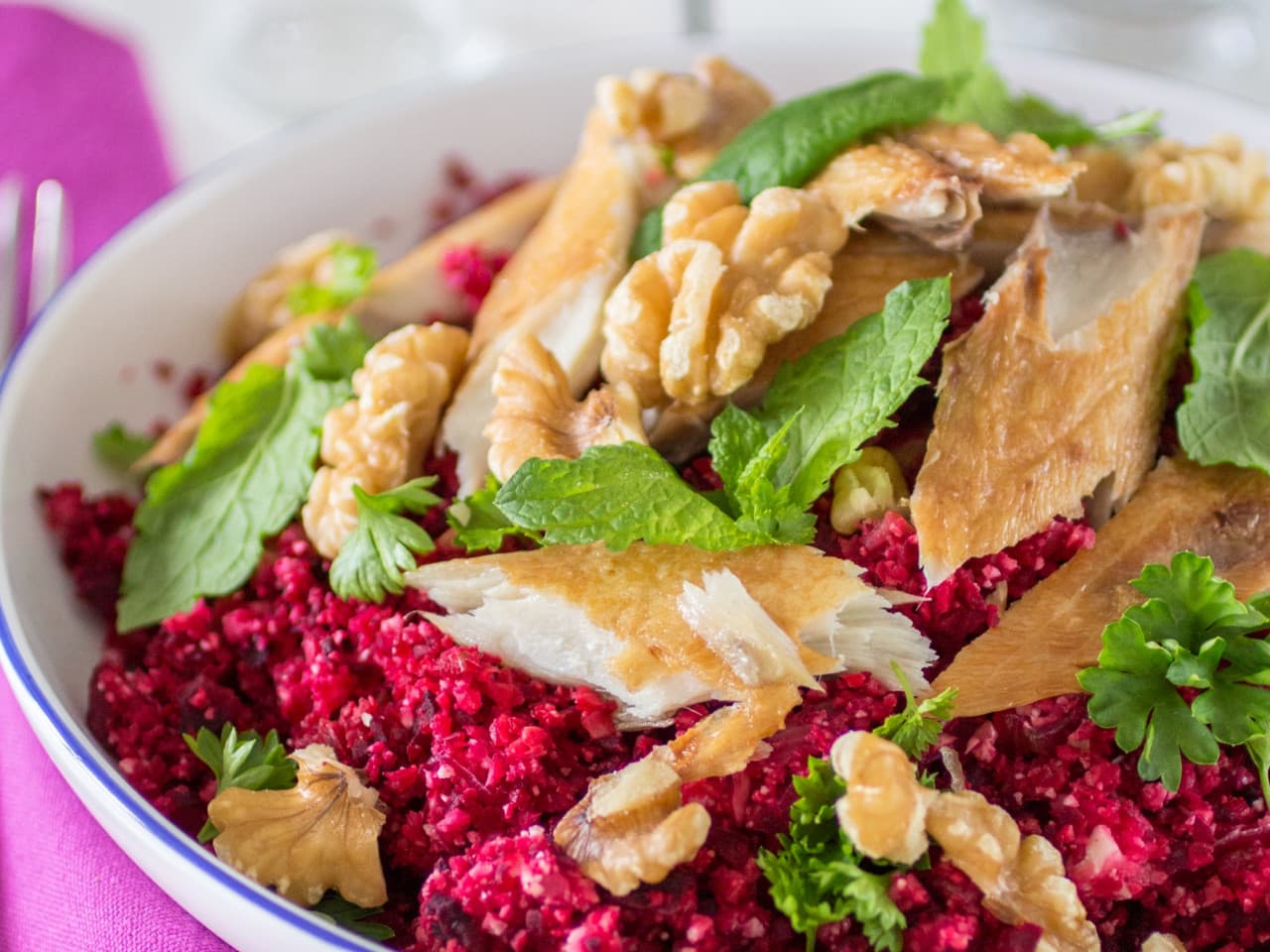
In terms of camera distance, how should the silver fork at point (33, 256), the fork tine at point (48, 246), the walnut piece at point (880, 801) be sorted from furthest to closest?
the fork tine at point (48, 246), the silver fork at point (33, 256), the walnut piece at point (880, 801)

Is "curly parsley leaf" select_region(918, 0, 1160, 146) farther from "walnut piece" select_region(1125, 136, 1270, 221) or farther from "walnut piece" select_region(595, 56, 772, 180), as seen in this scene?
"walnut piece" select_region(595, 56, 772, 180)

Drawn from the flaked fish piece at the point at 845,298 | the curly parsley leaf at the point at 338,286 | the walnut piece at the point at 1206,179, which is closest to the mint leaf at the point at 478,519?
the flaked fish piece at the point at 845,298

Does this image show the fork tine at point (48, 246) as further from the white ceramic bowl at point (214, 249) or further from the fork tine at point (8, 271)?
the white ceramic bowl at point (214, 249)

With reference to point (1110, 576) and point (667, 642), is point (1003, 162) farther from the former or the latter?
point (667, 642)

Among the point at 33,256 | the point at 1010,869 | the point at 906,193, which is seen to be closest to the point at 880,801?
the point at 1010,869

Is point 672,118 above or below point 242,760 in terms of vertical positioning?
above

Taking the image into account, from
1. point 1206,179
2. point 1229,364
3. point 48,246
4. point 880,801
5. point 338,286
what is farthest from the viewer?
point 48,246
